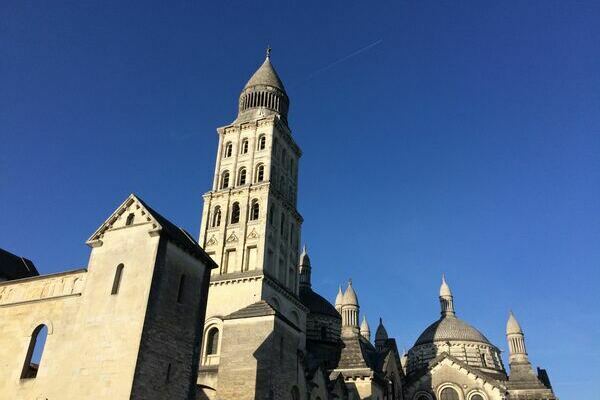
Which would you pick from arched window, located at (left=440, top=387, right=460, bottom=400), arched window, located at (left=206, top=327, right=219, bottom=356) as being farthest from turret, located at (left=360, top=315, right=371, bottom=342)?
arched window, located at (left=206, top=327, right=219, bottom=356)

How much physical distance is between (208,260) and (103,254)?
457 cm

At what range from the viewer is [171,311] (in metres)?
21.2

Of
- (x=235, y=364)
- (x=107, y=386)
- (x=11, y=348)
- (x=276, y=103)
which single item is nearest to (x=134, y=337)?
(x=107, y=386)

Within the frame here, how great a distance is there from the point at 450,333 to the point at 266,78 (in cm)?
3847

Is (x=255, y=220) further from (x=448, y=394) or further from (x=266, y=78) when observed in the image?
(x=448, y=394)

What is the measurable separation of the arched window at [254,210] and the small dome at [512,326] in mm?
31529

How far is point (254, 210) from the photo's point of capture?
44.3 metres

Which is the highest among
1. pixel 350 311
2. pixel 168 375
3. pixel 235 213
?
pixel 235 213

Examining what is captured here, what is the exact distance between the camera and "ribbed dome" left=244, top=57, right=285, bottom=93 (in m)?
53.1

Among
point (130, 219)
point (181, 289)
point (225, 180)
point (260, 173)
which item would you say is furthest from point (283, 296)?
point (130, 219)

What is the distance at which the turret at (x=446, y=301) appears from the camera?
71312mm

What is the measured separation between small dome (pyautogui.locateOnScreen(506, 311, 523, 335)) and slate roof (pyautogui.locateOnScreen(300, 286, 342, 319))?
60.7 feet

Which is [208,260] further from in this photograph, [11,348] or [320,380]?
[320,380]

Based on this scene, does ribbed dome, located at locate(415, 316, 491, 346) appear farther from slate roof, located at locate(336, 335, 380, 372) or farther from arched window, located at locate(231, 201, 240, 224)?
arched window, located at locate(231, 201, 240, 224)
